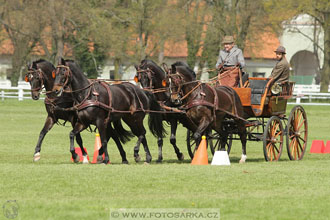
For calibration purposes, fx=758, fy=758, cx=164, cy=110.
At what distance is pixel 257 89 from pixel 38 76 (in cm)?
458

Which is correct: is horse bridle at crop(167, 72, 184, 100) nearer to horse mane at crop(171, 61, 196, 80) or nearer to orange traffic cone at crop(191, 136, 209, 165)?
horse mane at crop(171, 61, 196, 80)

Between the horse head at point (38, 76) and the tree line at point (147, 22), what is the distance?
104 feet

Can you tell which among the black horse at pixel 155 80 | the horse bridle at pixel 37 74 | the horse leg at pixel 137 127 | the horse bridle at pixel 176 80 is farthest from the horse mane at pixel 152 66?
the horse bridle at pixel 37 74

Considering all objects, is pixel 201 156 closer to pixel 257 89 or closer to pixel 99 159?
pixel 99 159

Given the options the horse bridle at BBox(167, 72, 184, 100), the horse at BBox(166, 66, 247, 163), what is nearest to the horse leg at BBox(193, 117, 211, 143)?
the horse at BBox(166, 66, 247, 163)

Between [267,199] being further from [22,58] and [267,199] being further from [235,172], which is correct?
[22,58]

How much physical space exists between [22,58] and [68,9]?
6.58m

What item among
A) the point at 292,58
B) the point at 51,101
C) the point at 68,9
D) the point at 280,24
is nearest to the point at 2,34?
the point at 68,9

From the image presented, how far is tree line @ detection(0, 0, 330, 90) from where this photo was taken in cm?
4766

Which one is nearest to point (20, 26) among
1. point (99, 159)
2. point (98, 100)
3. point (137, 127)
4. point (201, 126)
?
point (137, 127)

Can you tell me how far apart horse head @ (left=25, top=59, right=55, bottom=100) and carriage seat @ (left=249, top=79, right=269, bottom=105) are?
13.9 ft

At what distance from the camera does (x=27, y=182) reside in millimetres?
11211

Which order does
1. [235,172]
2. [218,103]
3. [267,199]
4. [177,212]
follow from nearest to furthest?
[177,212] → [267,199] → [235,172] → [218,103]

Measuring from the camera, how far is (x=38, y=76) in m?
15.5
